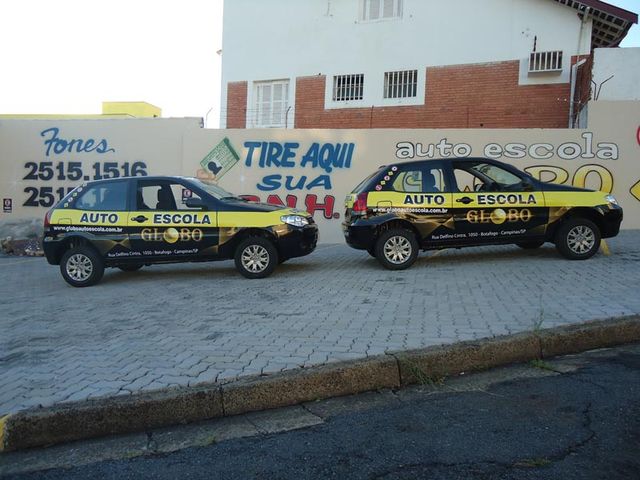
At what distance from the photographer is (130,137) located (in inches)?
532

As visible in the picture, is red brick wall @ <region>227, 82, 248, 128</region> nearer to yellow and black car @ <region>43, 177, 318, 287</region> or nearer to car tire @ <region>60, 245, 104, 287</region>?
yellow and black car @ <region>43, 177, 318, 287</region>

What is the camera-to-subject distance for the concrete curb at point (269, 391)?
11.7 ft

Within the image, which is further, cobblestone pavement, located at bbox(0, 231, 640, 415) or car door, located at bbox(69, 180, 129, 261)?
car door, located at bbox(69, 180, 129, 261)

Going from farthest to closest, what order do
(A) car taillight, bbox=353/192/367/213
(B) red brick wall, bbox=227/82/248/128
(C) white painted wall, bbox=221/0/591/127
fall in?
(B) red brick wall, bbox=227/82/248/128
(C) white painted wall, bbox=221/0/591/127
(A) car taillight, bbox=353/192/367/213

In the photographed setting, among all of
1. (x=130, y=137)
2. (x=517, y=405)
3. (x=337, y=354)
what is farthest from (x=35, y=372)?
(x=130, y=137)

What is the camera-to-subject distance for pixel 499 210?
8.12 metres

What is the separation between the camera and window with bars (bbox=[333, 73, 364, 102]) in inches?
679

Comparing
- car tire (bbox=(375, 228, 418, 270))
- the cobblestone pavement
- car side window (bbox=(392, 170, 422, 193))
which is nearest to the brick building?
car side window (bbox=(392, 170, 422, 193))

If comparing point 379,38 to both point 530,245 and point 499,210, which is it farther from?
point 499,210

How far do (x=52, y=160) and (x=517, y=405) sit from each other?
13571mm

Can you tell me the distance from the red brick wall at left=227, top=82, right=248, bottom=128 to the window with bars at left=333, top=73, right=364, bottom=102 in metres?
3.36

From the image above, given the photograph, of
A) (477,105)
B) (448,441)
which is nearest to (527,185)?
(448,441)

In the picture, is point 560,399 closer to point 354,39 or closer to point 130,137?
point 130,137

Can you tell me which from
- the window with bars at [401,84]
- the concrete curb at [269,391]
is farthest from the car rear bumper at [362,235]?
the window with bars at [401,84]
